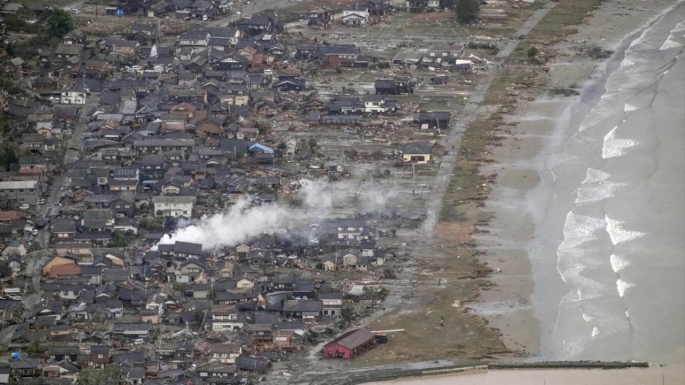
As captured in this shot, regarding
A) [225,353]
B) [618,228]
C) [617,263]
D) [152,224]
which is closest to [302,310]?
[225,353]

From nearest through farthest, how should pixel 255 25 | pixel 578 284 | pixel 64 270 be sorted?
pixel 578 284 < pixel 64 270 < pixel 255 25

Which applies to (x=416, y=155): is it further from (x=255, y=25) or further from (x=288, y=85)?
(x=255, y=25)

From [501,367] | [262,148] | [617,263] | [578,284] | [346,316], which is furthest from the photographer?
[262,148]

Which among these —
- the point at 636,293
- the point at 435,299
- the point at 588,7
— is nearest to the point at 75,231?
the point at 435,299

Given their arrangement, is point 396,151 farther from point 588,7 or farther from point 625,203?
point 588,7

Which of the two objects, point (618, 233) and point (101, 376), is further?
point (618, 233)

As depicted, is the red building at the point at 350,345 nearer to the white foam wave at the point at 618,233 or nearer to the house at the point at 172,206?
the white foam wave at the point at 618,233

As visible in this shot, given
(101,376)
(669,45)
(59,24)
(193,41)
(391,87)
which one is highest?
(101,376)
